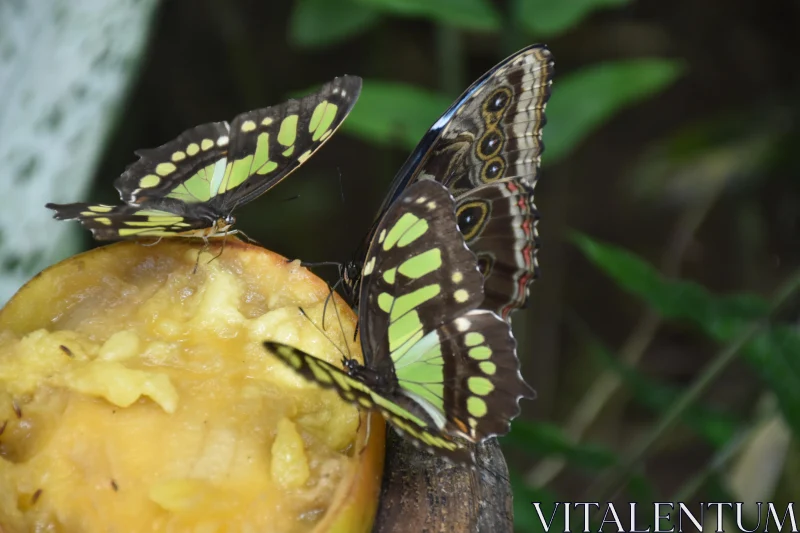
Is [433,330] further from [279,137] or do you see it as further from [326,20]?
[326,20]

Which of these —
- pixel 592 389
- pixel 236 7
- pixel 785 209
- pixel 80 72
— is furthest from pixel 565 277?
pixel 80 72

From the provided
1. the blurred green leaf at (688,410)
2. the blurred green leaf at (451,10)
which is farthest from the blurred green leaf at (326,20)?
the blurred green leaf at (688,410)

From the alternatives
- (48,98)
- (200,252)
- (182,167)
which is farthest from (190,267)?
(48,98)

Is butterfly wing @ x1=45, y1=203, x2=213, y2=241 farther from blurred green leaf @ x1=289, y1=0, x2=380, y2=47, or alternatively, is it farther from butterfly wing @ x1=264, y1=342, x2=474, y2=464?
blurred green leaf @ x1=289, y1=0, x2=380, y2=47

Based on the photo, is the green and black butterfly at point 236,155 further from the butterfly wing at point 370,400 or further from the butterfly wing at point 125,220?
the butterfly wing at point 370,400

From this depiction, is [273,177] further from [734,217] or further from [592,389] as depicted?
[734,217]

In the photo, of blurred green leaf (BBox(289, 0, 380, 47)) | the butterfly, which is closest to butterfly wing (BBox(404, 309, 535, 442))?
the butterfly
